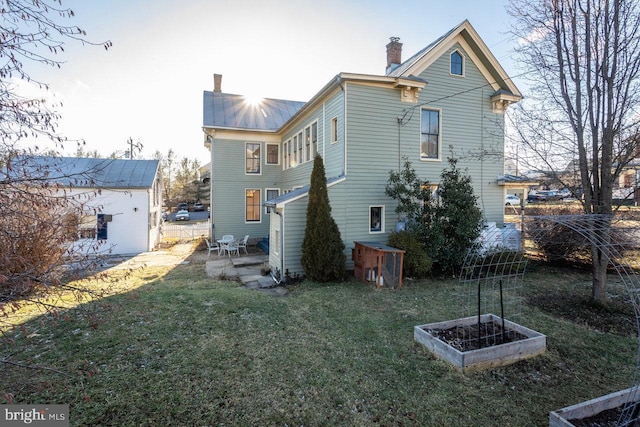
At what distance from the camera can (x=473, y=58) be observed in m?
11.6

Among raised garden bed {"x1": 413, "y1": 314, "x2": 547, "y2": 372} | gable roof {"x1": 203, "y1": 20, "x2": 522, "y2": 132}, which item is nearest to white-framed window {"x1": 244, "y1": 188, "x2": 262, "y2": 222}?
gable roof {"x1": 203, "y1": 20, "x2": 522, "y2": 132}

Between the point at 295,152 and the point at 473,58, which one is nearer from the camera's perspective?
the point at 473,58

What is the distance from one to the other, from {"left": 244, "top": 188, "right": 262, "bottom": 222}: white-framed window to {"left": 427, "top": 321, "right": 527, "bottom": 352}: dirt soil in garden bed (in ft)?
42.5

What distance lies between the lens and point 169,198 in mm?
37656

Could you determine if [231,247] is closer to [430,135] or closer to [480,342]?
[430,135]

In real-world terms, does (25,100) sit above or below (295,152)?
below

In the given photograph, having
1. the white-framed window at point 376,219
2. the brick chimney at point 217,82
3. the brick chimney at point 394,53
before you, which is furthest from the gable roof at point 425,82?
the white-framed window at point 376,219

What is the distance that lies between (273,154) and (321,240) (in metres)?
9.51

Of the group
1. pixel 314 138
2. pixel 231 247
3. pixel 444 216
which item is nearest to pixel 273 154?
pixel 314 138

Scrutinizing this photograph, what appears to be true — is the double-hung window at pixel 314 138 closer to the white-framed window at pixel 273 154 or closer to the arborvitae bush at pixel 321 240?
the arborvitae bush at pixel 321 240

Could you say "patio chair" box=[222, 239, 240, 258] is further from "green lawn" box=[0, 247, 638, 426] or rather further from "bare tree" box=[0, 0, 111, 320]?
"bare tree" box=[0, 0, 111, 320]

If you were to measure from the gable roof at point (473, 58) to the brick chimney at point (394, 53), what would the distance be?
1.63 m

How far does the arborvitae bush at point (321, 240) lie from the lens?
909cm

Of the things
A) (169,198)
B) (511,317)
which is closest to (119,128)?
(511,317)
